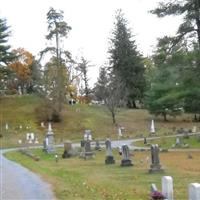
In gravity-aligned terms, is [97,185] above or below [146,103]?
below

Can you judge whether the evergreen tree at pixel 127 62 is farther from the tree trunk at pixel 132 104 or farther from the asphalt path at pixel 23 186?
the asphalt path at pixel 23 186

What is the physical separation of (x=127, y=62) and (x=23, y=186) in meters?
63.1

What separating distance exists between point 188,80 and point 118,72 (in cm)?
4573

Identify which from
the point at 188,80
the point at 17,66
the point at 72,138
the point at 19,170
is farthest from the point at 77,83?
the point at 19,170

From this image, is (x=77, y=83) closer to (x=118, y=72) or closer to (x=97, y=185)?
(x=118, y=72)

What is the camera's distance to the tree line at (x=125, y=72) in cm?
3066

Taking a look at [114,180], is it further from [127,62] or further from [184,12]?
[127,62]

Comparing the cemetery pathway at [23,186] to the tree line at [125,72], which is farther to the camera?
the tree line at [125,72]

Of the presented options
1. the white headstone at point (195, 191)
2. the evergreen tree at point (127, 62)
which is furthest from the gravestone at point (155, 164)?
the evergreen tree at point (127, 62)

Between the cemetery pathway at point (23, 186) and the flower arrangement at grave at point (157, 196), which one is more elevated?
the flower arrangement at grave at point (157, 196)

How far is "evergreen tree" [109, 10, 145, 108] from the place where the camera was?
257 ft

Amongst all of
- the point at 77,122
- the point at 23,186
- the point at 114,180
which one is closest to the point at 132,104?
the point at 77,122

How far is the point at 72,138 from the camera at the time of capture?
183 ft

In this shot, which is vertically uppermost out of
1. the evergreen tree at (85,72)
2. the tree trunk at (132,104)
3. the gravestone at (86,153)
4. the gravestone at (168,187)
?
the evergreen tree at (85,72)
